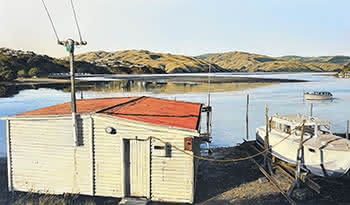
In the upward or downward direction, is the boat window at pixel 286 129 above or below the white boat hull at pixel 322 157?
above

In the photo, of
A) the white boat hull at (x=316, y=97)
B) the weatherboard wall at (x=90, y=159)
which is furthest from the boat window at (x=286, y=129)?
the white boat hull at (x=316, y=97)

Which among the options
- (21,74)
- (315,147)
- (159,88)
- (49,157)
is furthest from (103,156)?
(21,74)

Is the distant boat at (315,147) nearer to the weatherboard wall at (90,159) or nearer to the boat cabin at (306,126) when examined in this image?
the boat cabin at (306,126)

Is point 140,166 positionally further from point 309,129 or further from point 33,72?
point 33,72

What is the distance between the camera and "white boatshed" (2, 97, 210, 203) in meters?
10.4

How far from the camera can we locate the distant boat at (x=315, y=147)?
12805 millimetres

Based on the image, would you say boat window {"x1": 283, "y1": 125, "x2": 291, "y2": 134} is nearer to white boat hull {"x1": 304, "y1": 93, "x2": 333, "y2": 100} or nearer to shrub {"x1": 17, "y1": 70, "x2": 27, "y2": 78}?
white boat hull {"x1": 304, "y1": 93, "x2": 333, "y2": 100}

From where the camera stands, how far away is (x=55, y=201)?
10.3 metres

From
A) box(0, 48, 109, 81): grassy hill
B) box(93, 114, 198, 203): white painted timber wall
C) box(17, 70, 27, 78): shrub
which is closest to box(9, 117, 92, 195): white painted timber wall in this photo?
box(93, 114, 198, 203): white painted timber wall

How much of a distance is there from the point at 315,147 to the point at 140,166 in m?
8.10

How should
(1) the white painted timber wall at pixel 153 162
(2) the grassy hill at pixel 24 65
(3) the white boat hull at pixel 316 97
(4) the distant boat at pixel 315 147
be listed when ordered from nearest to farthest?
(1) the white painted timber wall at pixel 153 162, (4) the distant boat at pixel 315 147, (3) the white boat hull at pixel 316 97, (2) the grassy hill at pixel 24 65

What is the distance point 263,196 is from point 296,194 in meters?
1.34

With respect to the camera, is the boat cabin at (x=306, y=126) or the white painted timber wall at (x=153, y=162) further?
the boat cabin at (x=306, y=126)

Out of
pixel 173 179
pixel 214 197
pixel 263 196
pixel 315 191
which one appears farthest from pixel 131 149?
pixel 315 191
